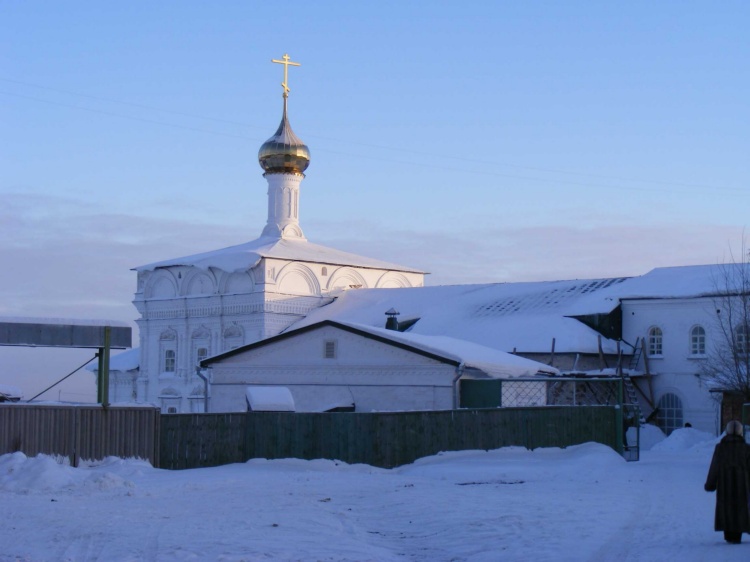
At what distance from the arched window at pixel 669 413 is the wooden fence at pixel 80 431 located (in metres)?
22.0

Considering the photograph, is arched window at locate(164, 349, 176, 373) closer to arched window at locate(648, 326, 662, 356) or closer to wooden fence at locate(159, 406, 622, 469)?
arched window at locate(648, 326, 662, 356)

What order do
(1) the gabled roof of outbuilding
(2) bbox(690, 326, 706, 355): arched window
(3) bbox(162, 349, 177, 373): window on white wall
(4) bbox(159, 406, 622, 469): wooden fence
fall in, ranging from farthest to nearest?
(3) bbox(162, 349, 177, 373): window on white wall
(2) bbox(690, 326, 706, 355): arched window
(1) the gabled roof of outbuilding
(4) bbox(159, 406, 622, 469): wooden fence

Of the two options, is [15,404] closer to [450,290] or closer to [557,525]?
[557,525]

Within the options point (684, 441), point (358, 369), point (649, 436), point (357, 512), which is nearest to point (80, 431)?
point (357, 512)

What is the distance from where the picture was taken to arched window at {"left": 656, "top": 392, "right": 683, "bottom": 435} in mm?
36531

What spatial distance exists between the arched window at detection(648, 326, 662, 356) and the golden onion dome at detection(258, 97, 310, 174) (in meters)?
18.4

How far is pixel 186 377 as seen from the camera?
150 feet

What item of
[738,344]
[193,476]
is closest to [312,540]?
[193,476]

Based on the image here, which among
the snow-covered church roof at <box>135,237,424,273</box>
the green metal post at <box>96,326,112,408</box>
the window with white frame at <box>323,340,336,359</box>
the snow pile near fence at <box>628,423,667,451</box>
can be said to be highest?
the snow-covered church roof at <box>135,237,424,273</box>

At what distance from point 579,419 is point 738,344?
45.7 ft

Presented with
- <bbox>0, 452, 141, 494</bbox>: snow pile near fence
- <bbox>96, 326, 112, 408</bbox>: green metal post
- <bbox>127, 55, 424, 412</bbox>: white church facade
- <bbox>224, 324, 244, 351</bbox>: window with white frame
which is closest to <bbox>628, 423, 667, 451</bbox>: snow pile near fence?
<bbox>127, 55, 424, 412</bbox>: white church facade

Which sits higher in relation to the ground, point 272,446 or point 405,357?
point 405,357

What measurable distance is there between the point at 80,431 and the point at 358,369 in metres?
10.8

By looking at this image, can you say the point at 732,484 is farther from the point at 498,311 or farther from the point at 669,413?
the point at 498,311
